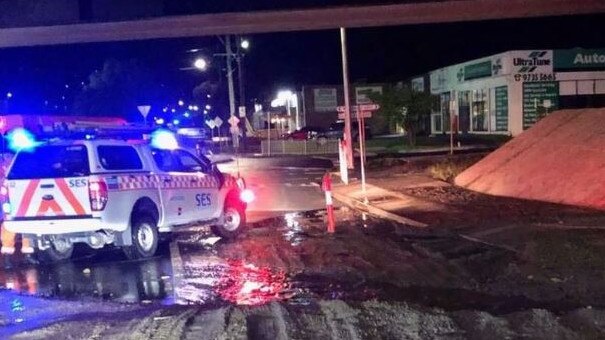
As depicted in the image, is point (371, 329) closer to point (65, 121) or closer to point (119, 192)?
point (119, 192)

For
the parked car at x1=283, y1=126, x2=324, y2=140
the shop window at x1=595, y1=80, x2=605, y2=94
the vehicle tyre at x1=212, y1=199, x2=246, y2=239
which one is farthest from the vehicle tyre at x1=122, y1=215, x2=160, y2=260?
the shop window at x1=595, y1=80, x2=605, y2=94

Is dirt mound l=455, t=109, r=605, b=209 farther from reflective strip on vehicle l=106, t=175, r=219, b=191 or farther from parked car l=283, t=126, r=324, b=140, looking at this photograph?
parked car l=283, t=126, r=324, b=140

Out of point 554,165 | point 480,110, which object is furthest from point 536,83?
point 554,165

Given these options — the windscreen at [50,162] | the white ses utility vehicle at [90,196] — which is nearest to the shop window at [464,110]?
the white ses utility vehicle at [90,196]

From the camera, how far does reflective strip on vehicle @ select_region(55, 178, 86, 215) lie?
11.6 metres

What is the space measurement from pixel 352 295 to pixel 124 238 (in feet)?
14.8

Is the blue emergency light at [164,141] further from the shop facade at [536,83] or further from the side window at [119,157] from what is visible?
the shop facade at [536,83]

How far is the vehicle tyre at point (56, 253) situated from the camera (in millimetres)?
12742

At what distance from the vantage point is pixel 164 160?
44.8ft

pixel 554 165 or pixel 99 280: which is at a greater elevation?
pixel 554 165

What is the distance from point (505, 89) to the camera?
51.2 m

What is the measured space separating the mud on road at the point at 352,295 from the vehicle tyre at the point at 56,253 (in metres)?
0.97

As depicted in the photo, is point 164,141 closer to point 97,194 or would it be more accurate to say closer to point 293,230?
point 97,194

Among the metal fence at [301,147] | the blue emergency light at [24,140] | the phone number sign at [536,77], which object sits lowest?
the metal fence at [301,147]
